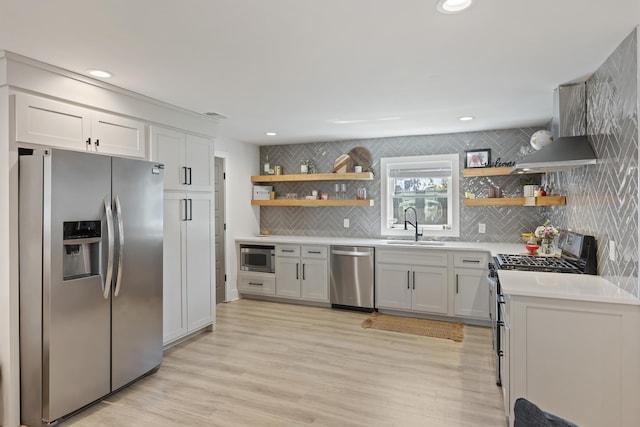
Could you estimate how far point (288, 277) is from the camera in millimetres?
5305

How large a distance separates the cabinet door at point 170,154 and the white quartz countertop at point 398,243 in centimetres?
192

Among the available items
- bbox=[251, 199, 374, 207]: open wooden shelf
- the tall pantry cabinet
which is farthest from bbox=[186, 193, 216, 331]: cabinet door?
bbox=[251, 199, 374, 207]: open wooden shelf

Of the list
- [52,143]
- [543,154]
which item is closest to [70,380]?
[52,143]

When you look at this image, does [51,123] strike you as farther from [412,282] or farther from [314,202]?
[412,282]

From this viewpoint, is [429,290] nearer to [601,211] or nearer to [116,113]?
[601,211]

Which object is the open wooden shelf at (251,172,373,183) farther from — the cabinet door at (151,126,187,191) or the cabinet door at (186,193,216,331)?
the cabinet door at (151,126,187,191)

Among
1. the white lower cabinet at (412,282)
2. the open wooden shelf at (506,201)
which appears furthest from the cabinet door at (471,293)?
the open wooden shelf at (506,201)

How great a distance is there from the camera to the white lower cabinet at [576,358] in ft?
6.62

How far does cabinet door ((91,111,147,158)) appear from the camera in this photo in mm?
2906

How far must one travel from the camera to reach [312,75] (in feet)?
9.16

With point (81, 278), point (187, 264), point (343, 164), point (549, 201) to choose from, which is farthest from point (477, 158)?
point (81, 278)

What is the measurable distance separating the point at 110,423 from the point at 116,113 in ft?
7.45

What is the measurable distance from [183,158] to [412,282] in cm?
300

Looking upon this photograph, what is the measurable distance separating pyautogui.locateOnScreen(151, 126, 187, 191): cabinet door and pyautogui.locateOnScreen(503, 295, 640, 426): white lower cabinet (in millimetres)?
3006
